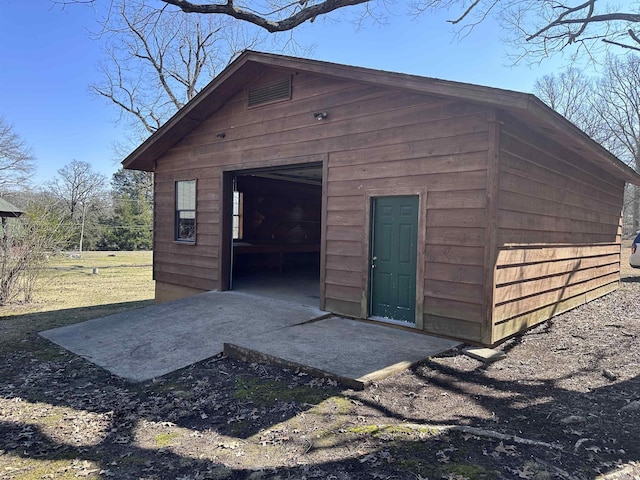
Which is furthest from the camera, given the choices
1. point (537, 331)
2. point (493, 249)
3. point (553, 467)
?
point (537, 331)

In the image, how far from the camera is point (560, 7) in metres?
11.5

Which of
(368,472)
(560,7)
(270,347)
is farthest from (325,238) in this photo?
(560,7)

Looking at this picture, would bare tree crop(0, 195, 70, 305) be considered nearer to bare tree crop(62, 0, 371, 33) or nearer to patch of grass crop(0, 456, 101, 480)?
bare tree crop(62, 0, 371, 33)

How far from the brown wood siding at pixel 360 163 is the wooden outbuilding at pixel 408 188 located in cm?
2

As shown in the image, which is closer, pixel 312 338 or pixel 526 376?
pixel 526 376

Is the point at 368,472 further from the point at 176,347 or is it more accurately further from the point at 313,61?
the point at 313,61

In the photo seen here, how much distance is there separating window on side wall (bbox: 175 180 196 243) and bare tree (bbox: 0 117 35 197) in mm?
32969

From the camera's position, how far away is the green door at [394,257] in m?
6.08

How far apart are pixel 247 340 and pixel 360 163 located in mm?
3176

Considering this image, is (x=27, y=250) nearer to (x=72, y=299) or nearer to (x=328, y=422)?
(x=72, y=299)

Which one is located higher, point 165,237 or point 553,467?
point 165,237

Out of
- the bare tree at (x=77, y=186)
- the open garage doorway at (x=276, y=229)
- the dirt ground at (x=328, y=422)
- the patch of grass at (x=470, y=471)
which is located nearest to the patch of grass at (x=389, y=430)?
the dirt ground at (x=328, y=422)

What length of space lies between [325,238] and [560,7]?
10.2 metres

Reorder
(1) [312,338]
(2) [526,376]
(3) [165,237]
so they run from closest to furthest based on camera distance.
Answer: (2) [526,376] → (1) [312,338] → (3) [165,237]
